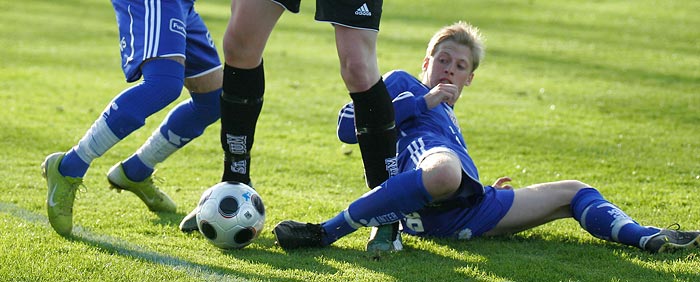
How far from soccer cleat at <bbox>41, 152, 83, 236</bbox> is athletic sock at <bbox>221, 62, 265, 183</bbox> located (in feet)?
2.40

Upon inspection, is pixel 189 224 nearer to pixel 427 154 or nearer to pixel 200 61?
pixel 200 61

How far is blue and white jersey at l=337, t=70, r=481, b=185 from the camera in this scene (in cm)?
A: 431

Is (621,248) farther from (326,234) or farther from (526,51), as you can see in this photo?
(526,51)

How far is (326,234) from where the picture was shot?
4109 millimetres

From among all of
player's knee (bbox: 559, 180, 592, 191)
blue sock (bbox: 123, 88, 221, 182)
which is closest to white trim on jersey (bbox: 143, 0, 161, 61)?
blue sock (bbox: 123, 88, 221, 182)

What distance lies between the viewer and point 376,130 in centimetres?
400

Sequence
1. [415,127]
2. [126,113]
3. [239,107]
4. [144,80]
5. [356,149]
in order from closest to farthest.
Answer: [239,107] → [126,113] → [144,80] → [415,127] → [356,149]

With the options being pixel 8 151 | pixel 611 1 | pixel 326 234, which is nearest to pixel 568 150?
pixel 326 234

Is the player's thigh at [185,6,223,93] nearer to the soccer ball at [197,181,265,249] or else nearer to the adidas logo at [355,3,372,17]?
the soccer ball at [197,181,265,249]

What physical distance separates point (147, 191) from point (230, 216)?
1.05m

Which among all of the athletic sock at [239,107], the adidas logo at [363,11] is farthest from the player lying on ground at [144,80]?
the adidas logo at [363,11]

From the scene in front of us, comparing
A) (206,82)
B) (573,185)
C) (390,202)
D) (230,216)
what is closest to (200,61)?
(206,82)

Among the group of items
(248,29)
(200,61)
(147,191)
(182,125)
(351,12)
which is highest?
(351,12)

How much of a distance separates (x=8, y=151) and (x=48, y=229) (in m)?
2.50
